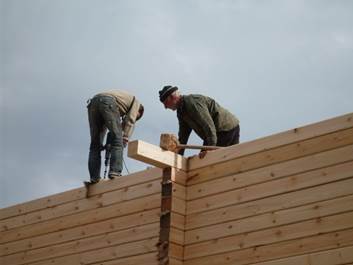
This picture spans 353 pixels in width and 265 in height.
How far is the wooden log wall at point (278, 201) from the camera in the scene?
5.24 m

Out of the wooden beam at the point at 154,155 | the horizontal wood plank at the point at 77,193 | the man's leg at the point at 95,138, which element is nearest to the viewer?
the wooden beam at the point at 154,155

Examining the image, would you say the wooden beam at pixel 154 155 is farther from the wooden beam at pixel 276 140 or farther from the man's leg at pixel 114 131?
the man's leg at pixel 114 131

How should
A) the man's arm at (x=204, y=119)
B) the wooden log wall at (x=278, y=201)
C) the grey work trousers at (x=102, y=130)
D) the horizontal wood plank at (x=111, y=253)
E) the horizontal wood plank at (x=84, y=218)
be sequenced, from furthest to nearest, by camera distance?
the grey work trousers at (x=102, y=130) < the man's arm at (x=204, y=119) < the horizontal wood plank at (x=84, y=218) < the horizontal wood plank at (x=111, y=253) < the wooden log wall at (x=278, y=201)

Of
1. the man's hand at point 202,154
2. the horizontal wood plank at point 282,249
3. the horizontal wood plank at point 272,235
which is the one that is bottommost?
the horizontal wood plank at point 282,249

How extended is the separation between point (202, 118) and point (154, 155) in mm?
961

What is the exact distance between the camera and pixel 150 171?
22.0ft

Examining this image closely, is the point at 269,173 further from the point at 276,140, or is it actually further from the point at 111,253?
the point at 111,253

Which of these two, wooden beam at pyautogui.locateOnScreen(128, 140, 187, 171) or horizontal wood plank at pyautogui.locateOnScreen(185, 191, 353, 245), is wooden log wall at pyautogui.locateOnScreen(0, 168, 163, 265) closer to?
wooden beam at pyautogui.locateOnScreen(128, 140, 187, 171)

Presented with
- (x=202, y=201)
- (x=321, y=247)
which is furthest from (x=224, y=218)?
(x=321, y=247)

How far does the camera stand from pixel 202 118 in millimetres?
7012

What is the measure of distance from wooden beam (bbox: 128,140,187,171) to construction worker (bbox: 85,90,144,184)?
3.17 ft

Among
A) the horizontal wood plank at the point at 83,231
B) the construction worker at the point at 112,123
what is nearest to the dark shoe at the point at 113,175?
the construction worker at the point at 112,123

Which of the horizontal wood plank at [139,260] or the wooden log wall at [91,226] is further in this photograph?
the wooden log wall at [91,226]

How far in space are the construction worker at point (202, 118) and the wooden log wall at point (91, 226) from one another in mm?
754
